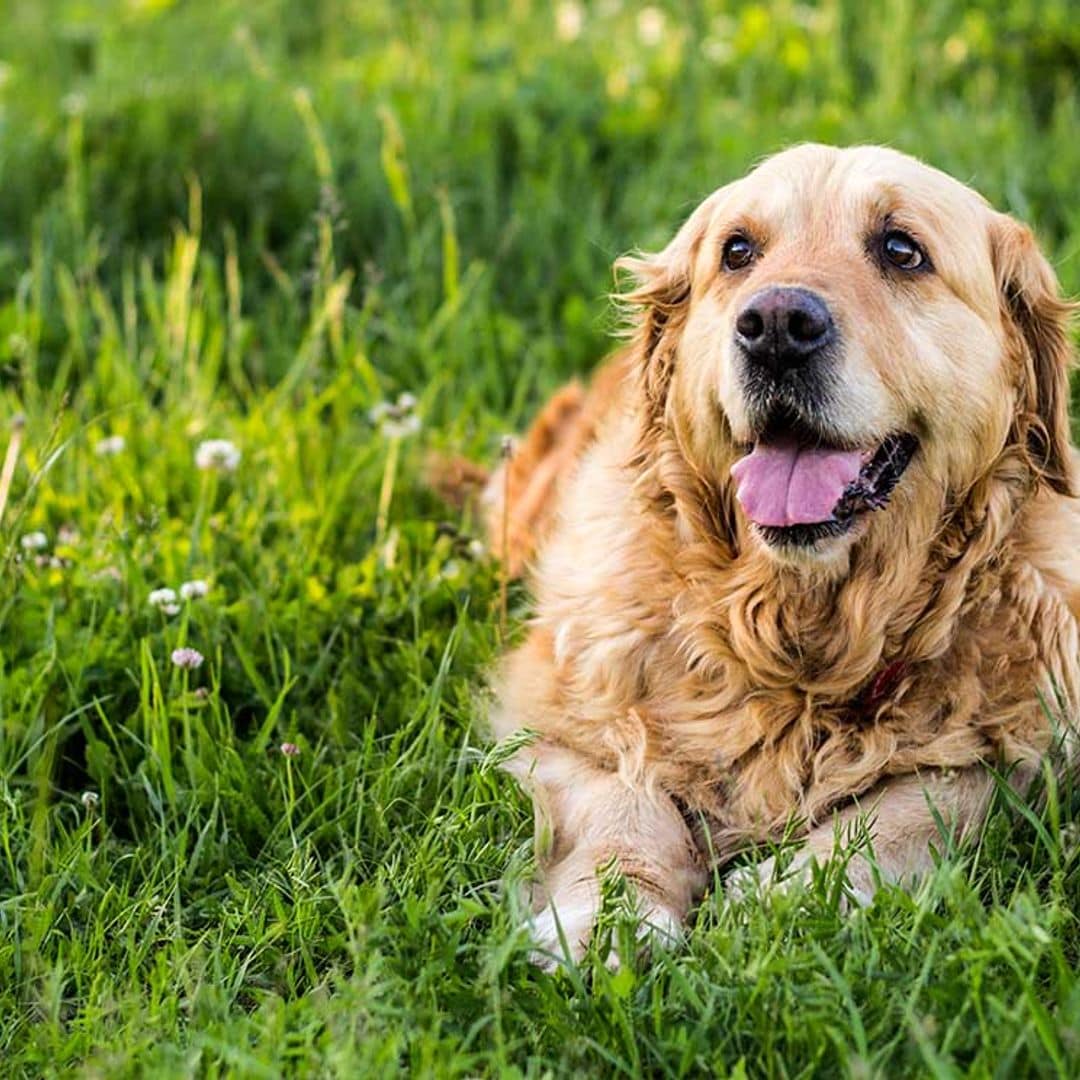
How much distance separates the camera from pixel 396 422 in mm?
4734

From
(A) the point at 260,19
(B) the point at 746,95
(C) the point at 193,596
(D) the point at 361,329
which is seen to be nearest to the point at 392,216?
(D) the point at 361,329

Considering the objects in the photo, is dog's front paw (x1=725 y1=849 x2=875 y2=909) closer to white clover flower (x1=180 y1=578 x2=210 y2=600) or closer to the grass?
the grass

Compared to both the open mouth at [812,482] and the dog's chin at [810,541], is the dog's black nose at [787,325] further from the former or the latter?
the dog's chin at [810,541]

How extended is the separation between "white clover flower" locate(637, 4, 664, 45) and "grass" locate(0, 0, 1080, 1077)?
0.06 feet

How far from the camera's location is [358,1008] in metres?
2.28

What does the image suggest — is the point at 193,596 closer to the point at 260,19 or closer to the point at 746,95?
the point at 746,95

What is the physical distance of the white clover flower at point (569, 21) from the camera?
718cm

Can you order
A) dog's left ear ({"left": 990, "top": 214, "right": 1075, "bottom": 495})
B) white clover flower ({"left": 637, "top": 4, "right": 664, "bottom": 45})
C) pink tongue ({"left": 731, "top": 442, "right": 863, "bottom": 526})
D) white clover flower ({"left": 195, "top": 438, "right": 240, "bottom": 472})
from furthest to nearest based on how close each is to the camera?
white clover flower ({"left": 637, "top": 4, "right": 664, "bottom": 45}), white clover flower ({"left": 195, "top": 438, "right": 240, "bottom": 472}), dog's left ear ({"left": 990, "top": 214, "right": 1075, "bottom": 495}), pink tongue ({"left": 731, "top": 442, "right": 863, "bottom": 526})

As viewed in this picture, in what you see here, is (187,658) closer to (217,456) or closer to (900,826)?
(217,456)

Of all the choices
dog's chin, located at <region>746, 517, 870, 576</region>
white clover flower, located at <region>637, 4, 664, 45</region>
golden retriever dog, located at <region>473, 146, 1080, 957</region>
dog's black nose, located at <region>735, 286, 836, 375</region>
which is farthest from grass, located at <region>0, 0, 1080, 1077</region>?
dog's black nose, located at <region>735, 286, 836, 375</region>

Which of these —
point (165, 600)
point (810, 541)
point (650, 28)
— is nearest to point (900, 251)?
point (810, 541)

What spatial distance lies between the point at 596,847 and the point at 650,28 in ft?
15.8

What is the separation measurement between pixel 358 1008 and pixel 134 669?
4.96 ft

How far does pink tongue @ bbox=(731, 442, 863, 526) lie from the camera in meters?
3.11
